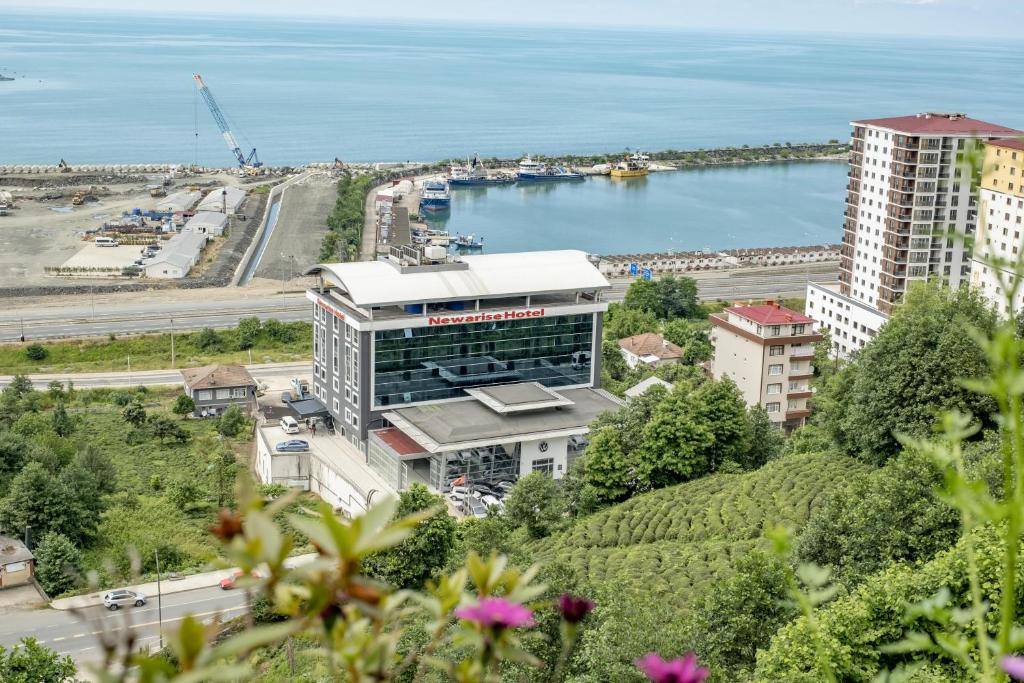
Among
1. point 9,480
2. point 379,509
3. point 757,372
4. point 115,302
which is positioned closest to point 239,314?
point 115,302

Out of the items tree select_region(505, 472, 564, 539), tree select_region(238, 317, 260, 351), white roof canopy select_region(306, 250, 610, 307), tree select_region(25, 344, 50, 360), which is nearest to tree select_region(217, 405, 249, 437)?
white roof canopy select_region(306, 250, 610, 307)

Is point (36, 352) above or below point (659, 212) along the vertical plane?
below

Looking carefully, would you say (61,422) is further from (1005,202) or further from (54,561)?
(1005,202)

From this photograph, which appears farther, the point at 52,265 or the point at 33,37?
the point at 33,37

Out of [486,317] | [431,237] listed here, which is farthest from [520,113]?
[486,317]

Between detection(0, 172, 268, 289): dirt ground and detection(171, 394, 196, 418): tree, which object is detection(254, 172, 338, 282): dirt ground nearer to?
detection(0, 172, 268, 289): dirt ground

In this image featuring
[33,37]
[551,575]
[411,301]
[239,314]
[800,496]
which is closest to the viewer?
[551,575]

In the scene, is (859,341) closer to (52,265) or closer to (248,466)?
(248,466)

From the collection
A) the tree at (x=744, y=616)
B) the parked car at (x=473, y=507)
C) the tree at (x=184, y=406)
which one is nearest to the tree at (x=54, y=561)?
the parked car at (x=473, y=507)
